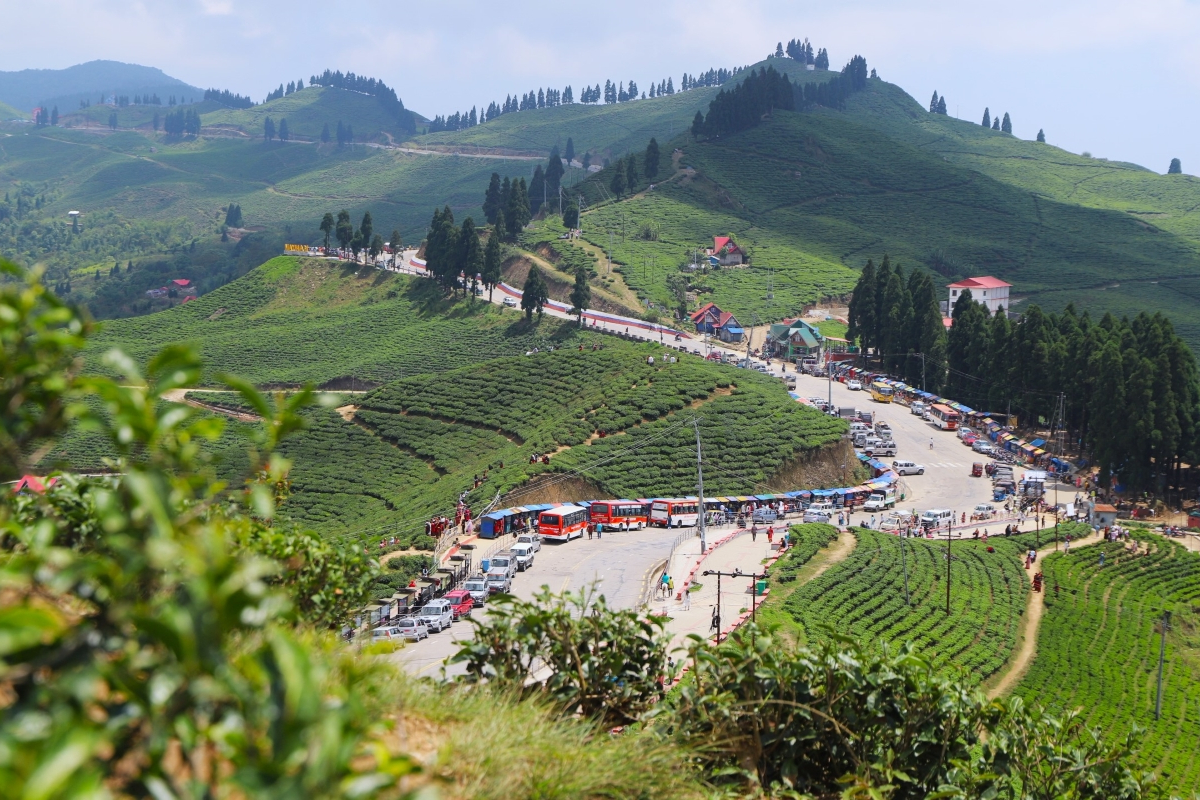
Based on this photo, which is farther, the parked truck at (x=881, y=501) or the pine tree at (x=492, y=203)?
the pine tree at (x=492, y=203)

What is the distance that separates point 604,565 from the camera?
43.4 m

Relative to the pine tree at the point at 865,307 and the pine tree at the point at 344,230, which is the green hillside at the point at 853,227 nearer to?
the pine tree at the point at 865,307

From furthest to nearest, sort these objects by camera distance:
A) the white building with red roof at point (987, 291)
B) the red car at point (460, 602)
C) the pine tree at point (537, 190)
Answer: the pine tree at point (537, 190) < the white building with red roof at point (987, 291) < the red car at point (460, 602)

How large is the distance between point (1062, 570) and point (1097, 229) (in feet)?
376

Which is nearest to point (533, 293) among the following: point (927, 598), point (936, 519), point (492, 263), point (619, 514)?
point (492, 263)

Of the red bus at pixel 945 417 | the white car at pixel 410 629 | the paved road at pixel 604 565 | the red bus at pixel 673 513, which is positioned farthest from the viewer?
the red bus at pixel 945 417

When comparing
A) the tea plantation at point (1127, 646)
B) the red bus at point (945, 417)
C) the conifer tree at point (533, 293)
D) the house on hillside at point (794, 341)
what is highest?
the conifer tree at point (533, 293)

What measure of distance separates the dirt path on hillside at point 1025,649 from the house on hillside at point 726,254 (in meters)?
73.6

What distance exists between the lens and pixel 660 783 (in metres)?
8.72

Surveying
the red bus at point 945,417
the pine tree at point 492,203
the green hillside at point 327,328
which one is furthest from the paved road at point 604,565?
the pine tree at point 492,203

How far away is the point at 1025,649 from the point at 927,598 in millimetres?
3646

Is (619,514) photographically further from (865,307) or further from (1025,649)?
(865,307)

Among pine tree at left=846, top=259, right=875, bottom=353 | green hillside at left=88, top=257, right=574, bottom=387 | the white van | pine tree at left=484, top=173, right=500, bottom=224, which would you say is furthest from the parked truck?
pine tree at left=484, top=173, right=500, bottom=224

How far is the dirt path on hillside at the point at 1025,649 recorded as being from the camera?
36.0 metres
